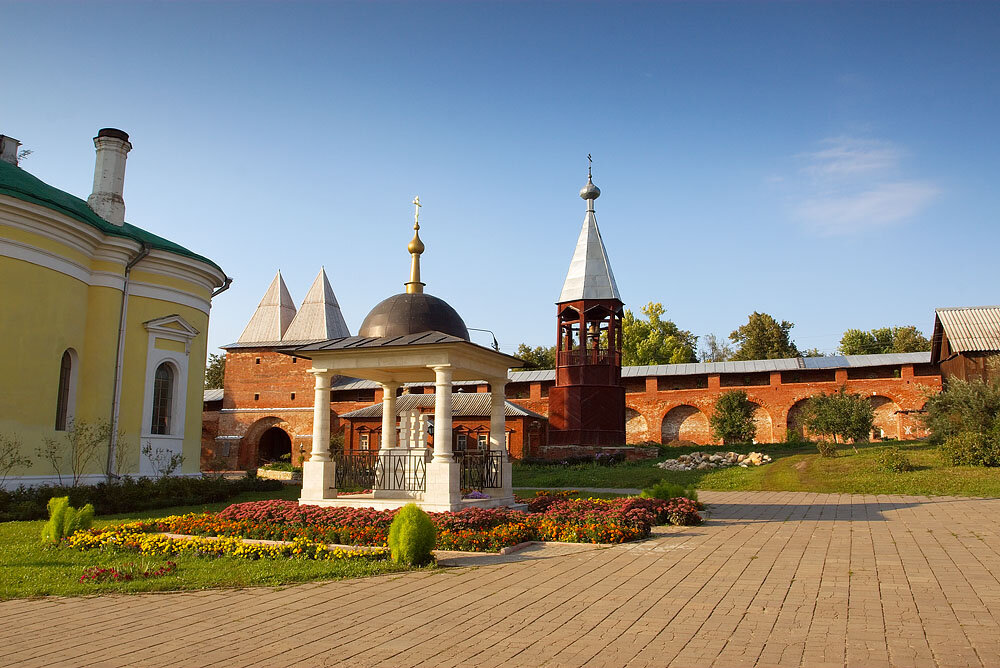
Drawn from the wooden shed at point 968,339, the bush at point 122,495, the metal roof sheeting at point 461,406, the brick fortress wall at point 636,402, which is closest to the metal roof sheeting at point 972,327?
the wooden shed at point 968,339

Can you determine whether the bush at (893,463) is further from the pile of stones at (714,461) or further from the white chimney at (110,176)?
the white chimney at (110,176)

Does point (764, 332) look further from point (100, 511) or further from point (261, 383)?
point (100, 511)

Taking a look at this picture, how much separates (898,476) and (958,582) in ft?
39.4

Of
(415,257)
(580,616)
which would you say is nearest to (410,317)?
(415,257)

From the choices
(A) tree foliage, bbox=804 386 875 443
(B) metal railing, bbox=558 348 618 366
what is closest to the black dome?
(A) tree foliage, bbox=804 386 875 443

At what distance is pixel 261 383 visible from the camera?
34469 millimetres

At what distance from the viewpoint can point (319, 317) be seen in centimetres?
3450

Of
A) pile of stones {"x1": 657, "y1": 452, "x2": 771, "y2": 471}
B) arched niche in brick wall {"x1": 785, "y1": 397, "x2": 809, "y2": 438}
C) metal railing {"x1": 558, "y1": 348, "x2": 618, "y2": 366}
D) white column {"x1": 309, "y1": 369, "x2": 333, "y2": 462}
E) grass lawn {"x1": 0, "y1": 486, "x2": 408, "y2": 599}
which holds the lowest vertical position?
grass lawn {"x1": 0, "y1": 486, "x2": 408, "y2": 599}

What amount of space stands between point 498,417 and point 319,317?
23.8 meters

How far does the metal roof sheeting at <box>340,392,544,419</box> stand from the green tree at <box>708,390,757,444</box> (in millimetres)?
7861

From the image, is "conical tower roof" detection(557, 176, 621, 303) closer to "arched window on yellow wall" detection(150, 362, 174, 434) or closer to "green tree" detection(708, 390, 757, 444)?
"green tree" detection(708, 390, 757, 444)

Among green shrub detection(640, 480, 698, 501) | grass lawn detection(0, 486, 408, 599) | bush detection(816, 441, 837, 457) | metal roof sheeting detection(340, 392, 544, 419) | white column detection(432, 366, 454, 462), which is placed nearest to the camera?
grass lawn detection(0, 486, 408, 599)

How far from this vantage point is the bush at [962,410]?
1861 cm

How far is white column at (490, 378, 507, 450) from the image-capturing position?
1229 centimetres
